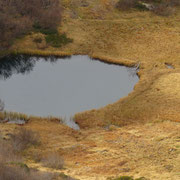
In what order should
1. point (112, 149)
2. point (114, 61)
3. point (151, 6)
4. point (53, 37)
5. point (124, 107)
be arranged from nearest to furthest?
1. point (112, 149)
2. point (124, 107)
3. point (114, 61)
4. point (53, 37)
5. point (151, 6)

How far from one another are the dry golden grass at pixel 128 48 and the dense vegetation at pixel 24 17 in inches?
54.6

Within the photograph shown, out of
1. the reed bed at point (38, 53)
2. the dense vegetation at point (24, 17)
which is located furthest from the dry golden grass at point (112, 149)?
the dense vegetation at point (24, 17)

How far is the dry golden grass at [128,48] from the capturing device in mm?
29847

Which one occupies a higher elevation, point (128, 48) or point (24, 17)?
point (24, 17)

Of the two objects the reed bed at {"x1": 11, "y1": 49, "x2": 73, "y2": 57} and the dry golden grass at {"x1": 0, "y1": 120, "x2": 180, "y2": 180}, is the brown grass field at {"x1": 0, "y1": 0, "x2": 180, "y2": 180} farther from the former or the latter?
the reed bed at {"x1": 11, "y1": 49, "x2": 73, "y2": 57}

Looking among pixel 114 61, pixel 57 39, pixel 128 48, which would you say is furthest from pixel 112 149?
pixel 57 39

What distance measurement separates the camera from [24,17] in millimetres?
47000

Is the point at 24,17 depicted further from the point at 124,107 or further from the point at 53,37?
the point at 124,107

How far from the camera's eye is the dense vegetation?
4253 cm

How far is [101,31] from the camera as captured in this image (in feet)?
162

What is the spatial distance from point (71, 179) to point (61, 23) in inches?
1467

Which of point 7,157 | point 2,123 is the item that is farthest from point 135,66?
point 7,157

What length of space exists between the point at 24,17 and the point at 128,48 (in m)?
15.3

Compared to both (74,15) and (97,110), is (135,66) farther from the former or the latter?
(74,15)
